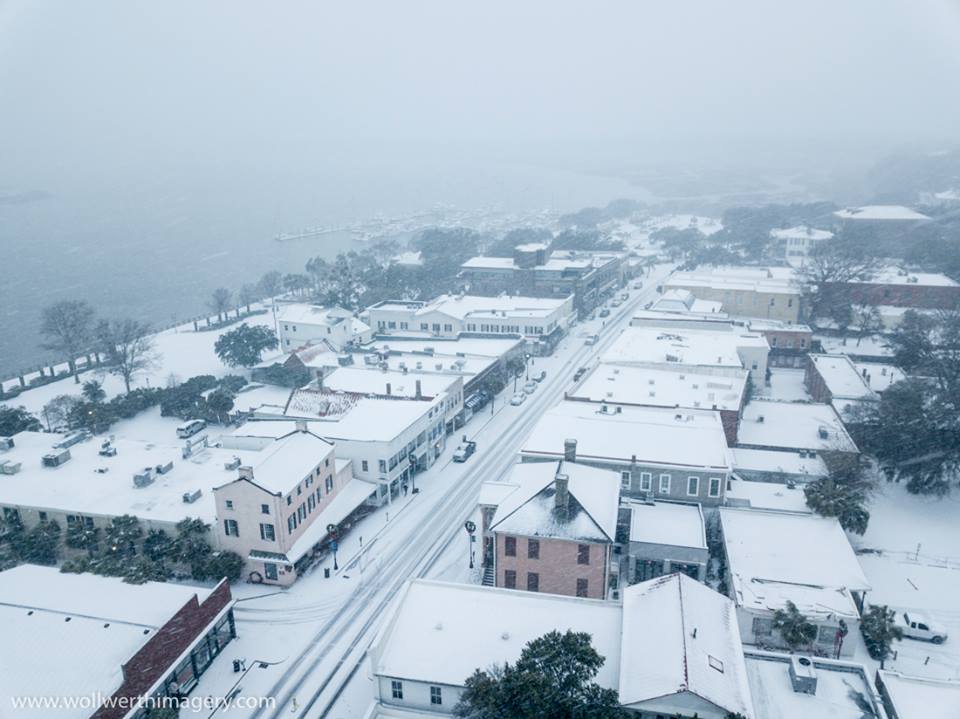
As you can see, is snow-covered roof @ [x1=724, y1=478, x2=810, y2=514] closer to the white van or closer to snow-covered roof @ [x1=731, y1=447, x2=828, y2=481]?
snow-covered roof @ [x1=731, y1=447, x2=828, y2=481]

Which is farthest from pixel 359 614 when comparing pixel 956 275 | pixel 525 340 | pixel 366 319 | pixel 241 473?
pixel 956 275

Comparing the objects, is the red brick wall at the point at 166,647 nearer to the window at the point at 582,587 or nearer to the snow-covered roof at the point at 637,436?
the window at the point at 582,587

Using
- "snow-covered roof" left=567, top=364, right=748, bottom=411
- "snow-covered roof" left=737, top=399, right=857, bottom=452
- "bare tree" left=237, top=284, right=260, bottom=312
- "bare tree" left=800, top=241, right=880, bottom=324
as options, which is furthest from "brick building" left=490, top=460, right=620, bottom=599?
"bare tree" left=237, top=284, right=260, bottom=312

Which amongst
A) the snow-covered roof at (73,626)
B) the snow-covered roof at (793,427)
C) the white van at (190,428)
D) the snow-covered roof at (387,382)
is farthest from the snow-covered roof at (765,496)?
the white van at (190,428)

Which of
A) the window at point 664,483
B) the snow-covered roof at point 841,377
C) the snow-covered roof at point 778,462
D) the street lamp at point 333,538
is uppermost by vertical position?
the window at point 664,483

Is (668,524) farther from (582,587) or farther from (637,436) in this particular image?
(582,587)

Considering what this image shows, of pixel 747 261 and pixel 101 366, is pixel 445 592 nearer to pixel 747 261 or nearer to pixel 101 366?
pixel 101 366
